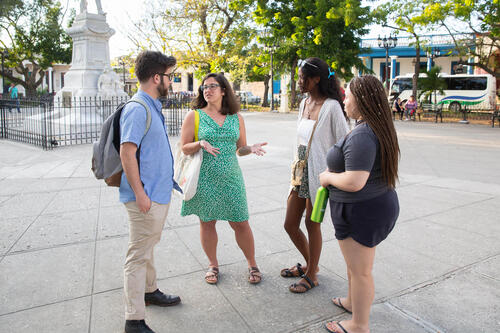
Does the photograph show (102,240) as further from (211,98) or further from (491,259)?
(491,259)

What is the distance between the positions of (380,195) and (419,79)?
27.2 m

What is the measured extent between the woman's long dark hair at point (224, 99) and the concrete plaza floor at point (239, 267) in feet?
4.72

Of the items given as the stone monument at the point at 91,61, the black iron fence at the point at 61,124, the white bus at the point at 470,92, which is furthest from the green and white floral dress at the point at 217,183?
the white bus at the point at 470,92

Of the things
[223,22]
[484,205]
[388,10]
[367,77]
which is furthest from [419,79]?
[367,77]

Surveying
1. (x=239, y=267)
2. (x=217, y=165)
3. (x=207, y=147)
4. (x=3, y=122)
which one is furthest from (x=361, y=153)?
(x=3, y=122)

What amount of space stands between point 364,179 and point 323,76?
118cm

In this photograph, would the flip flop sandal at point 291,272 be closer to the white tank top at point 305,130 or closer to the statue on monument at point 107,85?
the white tank top at point 305,130

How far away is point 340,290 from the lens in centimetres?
330

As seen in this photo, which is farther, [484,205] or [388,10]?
[388,10]

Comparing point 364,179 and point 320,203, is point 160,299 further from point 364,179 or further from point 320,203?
point 364,179

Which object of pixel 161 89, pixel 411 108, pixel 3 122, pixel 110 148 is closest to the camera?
pixel 110 148

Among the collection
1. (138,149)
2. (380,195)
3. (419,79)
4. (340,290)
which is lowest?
(340,290)

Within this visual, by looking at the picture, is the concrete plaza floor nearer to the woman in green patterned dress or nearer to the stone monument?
the woman in green patterned dress

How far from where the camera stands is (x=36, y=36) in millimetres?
35969
